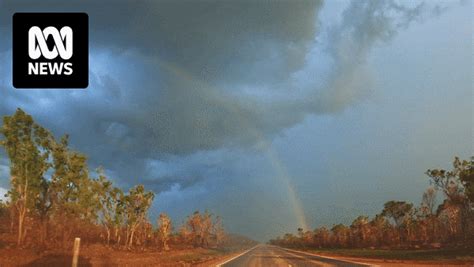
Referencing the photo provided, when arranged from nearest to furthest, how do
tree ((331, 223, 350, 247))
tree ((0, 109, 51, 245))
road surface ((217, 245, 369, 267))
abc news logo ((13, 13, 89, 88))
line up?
abc news logo ((13, 13, 89, 88))
road surface ((217, 245, 369, 267))
tree ((0, 109, 51, 245))
tree ((331, 223, 350, 247))

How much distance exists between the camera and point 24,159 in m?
56.3

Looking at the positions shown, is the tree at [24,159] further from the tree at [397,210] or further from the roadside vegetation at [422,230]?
the tree at [397,210]

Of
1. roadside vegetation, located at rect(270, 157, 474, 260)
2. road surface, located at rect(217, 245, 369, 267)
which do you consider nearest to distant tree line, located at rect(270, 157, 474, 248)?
roadside vegetation, located at rect(270, 157, 474, 260)

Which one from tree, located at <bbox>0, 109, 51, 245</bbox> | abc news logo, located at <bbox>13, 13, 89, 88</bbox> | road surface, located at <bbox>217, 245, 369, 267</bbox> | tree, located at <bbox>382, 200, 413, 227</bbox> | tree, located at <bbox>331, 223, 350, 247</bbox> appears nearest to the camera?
abc news logo, located at <bbox>13, 13, 89, 88</bbox>

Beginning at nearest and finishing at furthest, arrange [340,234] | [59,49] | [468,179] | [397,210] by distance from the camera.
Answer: [59,49], [468,179], [397,210], [340,234]

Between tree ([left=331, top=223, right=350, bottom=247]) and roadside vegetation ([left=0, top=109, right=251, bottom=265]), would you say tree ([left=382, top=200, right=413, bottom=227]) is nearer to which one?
tree ([left=331, top=223, right=350, bottom=247])

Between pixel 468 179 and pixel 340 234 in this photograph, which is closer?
pixel 468 179

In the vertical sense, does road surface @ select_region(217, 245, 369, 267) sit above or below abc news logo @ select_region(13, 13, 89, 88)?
below

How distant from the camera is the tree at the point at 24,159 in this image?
178 feet

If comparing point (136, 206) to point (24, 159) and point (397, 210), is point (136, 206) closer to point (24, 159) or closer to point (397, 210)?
point (24, 159)

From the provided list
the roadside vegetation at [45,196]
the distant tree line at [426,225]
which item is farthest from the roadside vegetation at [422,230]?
the roadside vegetation at [45,196]

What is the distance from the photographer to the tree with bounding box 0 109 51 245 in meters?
54.4

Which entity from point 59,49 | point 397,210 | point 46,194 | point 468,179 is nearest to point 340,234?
point 397,210

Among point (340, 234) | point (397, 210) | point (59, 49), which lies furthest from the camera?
point (340, 234)
